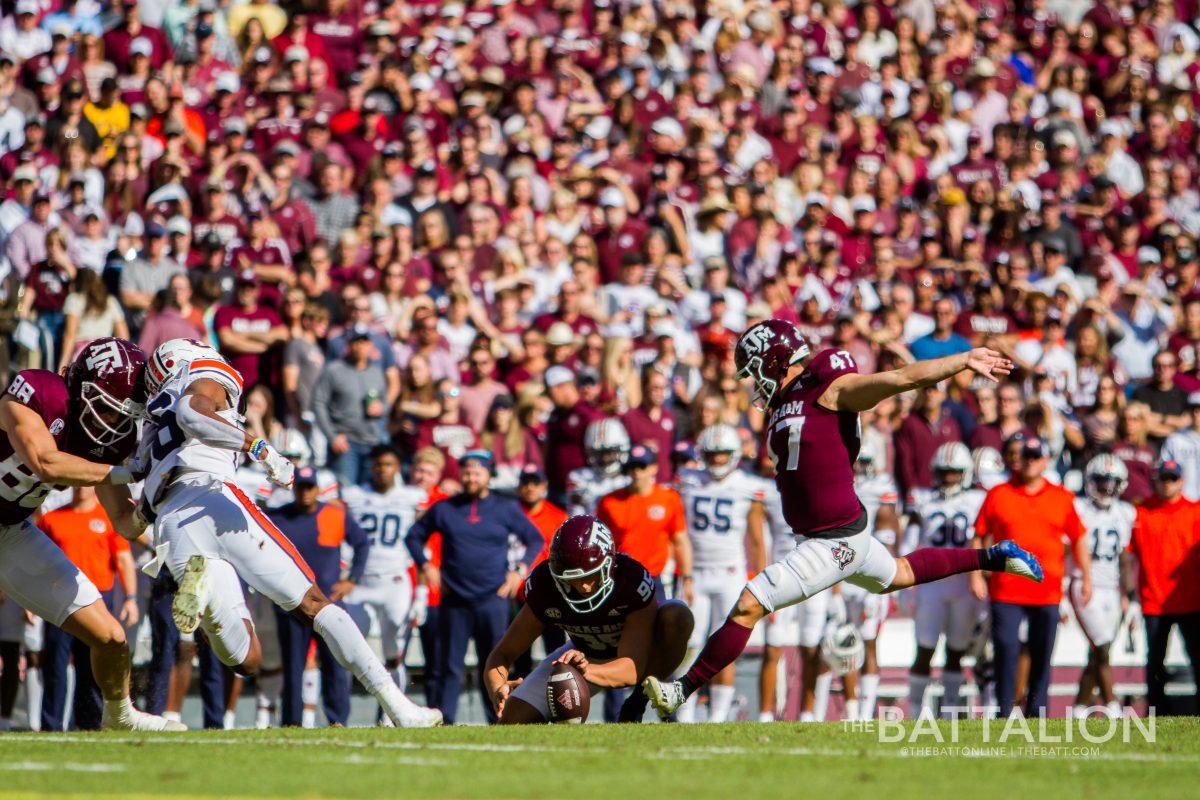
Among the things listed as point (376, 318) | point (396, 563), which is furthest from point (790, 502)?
point (376, 318)

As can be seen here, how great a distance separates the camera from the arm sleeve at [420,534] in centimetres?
1208

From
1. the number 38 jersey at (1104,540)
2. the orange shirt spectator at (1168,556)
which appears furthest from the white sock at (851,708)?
the orange shirt spectator at (1168,556)

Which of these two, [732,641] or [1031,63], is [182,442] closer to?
[732,641]

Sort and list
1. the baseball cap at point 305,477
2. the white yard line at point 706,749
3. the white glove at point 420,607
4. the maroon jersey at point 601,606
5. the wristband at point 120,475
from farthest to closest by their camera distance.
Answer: the white glove at point 420,607 < the baseball cap at point 305,477 < the maroon jersey at point 601,606 < the wristband at point 120,475 < the white yard line at point 706,749

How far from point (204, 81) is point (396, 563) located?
6.12 meters

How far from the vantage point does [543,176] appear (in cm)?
1667

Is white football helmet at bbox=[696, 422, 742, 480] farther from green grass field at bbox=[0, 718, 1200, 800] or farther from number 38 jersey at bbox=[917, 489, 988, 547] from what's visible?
green grass field at bbox=[0, 718, 1200, 800]

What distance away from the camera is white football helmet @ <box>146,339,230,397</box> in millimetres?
8336

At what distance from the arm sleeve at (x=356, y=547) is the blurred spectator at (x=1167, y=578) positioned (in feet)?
18.5

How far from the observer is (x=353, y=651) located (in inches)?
315

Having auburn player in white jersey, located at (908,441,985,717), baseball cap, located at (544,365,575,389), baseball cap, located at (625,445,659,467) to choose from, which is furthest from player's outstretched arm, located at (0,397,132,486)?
auburn player in white jersey, located at (908,441,985,717)

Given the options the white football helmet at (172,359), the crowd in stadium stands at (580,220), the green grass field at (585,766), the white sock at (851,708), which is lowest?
the white sock at (851,708)

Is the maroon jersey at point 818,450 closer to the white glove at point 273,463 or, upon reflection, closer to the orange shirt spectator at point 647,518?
the white glove at point 273,463

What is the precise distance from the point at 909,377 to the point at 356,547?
16.8 ft
